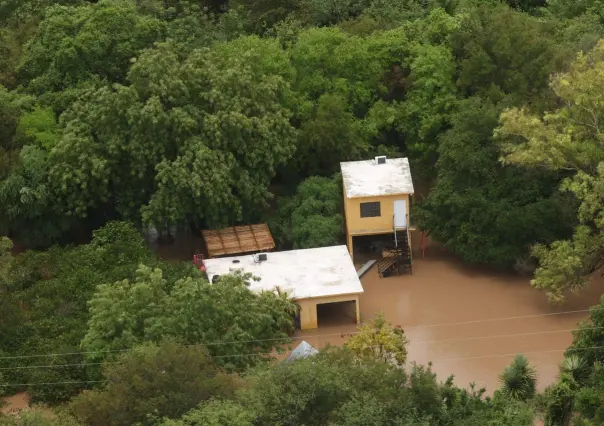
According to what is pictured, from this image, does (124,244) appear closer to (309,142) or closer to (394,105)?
(309,142)

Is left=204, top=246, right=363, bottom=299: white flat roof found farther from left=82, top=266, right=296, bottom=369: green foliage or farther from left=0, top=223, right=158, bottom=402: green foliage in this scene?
left=82, top=266, right=296, bottom=369: green foliage

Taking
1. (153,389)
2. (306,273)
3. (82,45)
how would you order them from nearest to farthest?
(153,389) → (306,273) → (82,45)

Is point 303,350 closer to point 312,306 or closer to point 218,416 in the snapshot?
point 312,306

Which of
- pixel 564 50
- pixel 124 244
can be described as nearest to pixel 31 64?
pixel 124 244

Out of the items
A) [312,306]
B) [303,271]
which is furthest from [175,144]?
[312,306]

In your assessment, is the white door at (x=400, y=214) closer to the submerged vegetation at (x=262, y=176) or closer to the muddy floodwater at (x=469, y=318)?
the submerged vegetation at (x=262, y=176)

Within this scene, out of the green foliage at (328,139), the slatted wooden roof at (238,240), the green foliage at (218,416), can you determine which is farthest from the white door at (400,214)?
the green foliage at (218,416)
